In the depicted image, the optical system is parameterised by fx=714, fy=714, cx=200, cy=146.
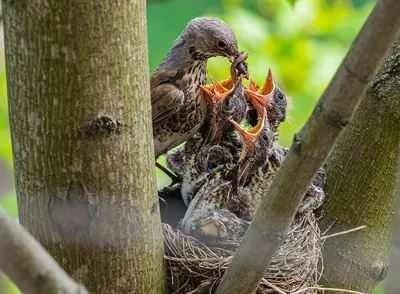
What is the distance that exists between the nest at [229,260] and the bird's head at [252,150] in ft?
1.08

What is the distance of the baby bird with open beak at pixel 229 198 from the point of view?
2482 millimetres

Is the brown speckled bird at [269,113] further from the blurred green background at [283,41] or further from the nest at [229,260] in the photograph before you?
the blurred green background at [283,41]

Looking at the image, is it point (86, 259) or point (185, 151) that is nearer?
point (86, 259)

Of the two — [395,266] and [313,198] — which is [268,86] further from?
[395,266]

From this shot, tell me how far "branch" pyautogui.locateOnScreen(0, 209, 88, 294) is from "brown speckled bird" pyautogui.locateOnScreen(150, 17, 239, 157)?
1.55 meters

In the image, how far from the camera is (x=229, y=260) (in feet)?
7.52

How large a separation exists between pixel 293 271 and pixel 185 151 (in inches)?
34.5

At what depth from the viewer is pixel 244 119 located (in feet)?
9.89

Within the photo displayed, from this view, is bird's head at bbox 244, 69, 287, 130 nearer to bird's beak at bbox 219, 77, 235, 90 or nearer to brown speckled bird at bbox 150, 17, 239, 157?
bird's beak at bbox 219, 77, 235, 90

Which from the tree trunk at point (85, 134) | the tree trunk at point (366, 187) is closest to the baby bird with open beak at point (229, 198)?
the tree trunk at point (366, 187)

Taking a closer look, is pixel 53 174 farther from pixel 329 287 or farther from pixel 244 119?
pixel 244 119

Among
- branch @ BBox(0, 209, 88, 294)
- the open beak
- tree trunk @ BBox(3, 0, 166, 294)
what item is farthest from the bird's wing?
branch @ BBox(0, 209, 88, 294)

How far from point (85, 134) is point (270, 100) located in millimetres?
1461

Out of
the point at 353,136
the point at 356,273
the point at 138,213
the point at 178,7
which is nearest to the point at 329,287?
the point at 356,273
